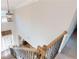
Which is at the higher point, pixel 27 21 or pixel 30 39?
pixel 27 21

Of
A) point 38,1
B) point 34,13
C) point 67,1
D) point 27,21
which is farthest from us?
point 27,21

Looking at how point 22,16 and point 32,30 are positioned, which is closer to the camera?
point 32,30

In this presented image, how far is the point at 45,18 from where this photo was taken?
15.4ft

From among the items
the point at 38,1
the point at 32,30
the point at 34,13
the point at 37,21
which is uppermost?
the point at 38,1

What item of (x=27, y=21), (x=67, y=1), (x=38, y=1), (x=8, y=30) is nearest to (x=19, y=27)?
(x=8, y=30)

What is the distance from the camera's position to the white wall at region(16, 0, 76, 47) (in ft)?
11.2

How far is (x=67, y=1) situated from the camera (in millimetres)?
3172

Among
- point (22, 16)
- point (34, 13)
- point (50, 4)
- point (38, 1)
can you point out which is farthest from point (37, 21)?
point (22, 16)

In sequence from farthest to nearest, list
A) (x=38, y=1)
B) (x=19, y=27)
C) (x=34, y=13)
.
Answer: (x=19, y=27) < (x=34, y=13) < (x=38, y=1)

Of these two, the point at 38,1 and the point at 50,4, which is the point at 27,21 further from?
the point at 50,4

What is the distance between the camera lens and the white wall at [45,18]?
11.2 ft

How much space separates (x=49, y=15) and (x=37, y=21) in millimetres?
1015

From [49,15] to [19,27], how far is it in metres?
3.48

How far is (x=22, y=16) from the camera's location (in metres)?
6.66
